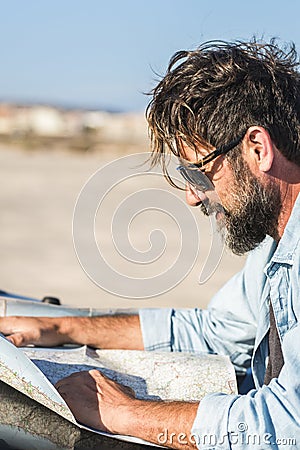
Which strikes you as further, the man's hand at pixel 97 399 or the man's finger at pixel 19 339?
the man's finger at pixel 19 339

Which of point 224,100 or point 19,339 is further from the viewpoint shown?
point 19,339

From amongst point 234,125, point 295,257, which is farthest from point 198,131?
point 295,257

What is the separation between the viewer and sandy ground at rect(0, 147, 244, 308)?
6.57 m

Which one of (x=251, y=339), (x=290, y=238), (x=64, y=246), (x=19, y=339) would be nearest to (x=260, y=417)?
(x=290, y=238)

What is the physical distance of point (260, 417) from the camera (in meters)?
1.73

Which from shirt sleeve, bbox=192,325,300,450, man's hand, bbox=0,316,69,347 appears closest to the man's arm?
man's hand, bbox=0,316,69,347

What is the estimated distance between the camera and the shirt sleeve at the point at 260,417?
67.5 inches

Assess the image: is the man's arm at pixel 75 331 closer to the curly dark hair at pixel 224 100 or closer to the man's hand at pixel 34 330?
the man's hand at pixel 34 330

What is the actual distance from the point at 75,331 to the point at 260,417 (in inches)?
39.7

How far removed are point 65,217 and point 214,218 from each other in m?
8.30

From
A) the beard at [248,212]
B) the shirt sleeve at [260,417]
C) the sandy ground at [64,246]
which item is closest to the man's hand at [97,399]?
the shirt sleeve at [260,417]

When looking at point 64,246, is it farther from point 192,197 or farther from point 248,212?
point 248,212

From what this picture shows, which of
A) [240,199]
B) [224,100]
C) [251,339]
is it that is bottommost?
[251,339]

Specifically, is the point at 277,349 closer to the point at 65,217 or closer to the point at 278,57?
the point at 278,57
